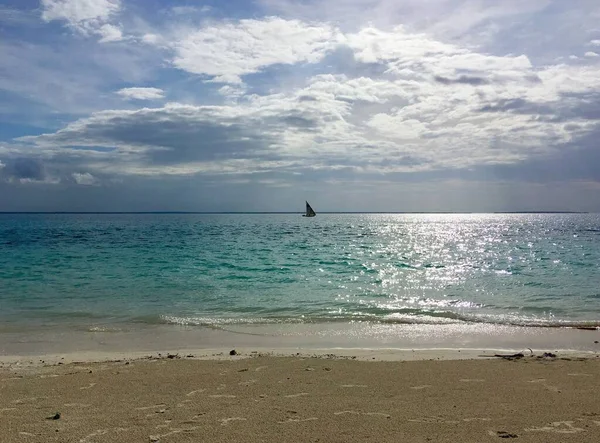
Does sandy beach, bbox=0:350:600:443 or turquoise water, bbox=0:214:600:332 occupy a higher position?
sandy beach, bbox=0:350:600:443

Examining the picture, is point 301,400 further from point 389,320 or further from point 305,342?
point 389,320

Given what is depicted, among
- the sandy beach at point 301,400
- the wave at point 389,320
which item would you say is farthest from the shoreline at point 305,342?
the sandy beach at point 301,400

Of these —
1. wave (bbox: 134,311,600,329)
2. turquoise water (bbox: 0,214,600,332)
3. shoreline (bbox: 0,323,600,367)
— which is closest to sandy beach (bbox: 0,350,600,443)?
shoreline (bbox: 0,323,600,367)

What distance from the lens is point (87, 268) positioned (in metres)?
28.3

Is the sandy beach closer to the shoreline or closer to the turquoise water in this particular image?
the shoreline

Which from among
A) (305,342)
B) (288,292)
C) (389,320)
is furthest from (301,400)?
(288,292)

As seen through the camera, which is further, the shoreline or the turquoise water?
the turquoise water

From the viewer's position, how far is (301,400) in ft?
22.3

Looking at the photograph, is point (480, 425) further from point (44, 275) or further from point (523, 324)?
point (44, 275)

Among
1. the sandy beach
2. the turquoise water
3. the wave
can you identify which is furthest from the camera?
the turquoise water

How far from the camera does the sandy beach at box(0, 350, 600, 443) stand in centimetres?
561

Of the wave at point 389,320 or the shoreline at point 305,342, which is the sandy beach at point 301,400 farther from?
the wave at point 389,320

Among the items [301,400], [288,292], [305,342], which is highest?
[301,400]

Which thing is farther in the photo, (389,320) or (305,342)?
(389,320)
